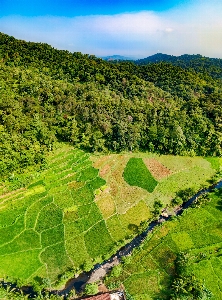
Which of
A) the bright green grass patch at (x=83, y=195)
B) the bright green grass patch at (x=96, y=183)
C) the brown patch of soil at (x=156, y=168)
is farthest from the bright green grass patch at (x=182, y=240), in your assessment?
the bright green grass patch at (x=96, y=183)

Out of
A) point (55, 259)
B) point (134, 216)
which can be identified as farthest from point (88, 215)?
point (55, 259)

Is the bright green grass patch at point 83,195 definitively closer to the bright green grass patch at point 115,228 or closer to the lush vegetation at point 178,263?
the bright green grass patch at point 115,228

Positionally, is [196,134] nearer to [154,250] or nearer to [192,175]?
[192,175]

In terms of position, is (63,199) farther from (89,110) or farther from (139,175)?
(89,110)

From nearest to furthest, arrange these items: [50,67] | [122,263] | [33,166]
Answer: [122,263] → [33,166] → [50,67]

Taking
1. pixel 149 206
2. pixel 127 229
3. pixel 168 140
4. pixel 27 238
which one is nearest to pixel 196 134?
pixel 168 140

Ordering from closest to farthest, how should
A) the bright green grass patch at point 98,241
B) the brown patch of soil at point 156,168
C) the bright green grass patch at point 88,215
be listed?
the bright green grass patch at point 98,241, the bright green grass patch at point 88,215, the brown patch of soil at point 156,168
